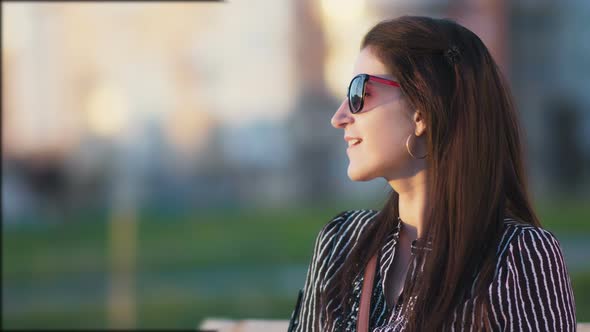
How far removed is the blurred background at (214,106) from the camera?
63.7ft

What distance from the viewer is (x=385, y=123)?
2369mm

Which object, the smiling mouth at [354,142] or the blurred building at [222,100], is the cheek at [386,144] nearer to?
the smiling mouth at [354,142]

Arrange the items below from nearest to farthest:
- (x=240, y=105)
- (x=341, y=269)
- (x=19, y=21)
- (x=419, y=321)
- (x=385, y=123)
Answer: (x=419, y=321)
(x=385, y=123)
(x=341, y=269)
(x=19, y=21)
(x=240, y=105)

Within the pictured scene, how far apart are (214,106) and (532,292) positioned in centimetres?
1934

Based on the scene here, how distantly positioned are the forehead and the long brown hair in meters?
0.02

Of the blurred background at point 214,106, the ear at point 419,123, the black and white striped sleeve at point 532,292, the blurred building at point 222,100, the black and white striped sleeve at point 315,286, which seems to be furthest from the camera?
the blurred building at point 222,100

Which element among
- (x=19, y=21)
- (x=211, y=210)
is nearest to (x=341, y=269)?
(x=211, y=210)

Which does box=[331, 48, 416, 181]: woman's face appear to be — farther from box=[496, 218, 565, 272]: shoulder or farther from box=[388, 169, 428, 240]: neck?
box=[496, 218, 565, 272]: shoulder

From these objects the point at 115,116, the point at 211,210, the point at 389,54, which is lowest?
the point at 211,210

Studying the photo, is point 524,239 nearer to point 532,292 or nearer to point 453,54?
point 532,292

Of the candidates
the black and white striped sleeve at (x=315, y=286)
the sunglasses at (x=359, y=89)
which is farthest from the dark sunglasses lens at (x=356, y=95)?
the black and white striped sleeve at (x=315, y=286)

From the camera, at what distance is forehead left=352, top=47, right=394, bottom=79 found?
94.4 inches

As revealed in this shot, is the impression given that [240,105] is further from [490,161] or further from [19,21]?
[490,161]

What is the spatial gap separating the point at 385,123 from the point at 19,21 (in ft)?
60.6
